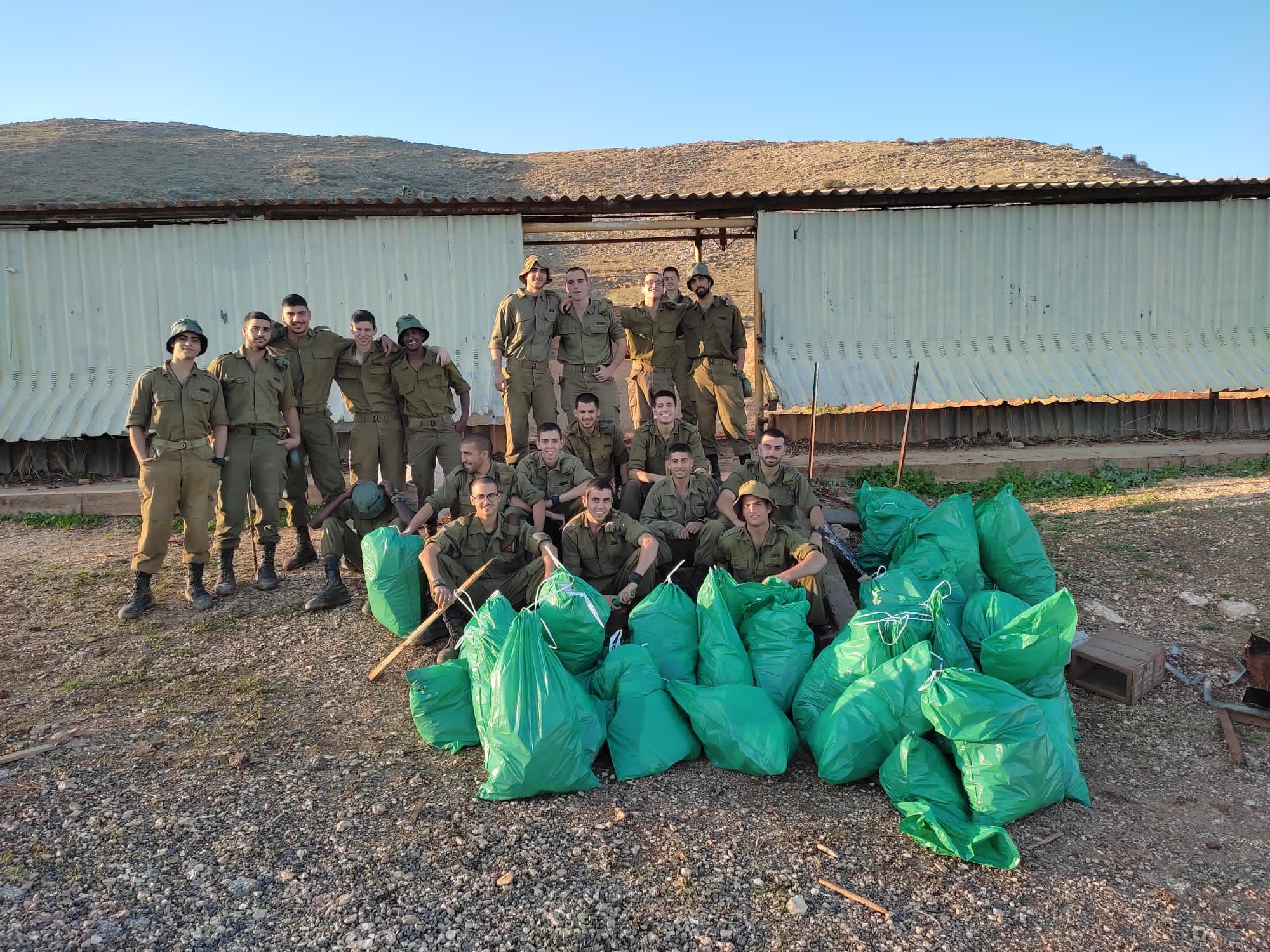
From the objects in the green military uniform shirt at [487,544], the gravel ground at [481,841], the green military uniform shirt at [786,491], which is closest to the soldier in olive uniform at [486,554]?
the green military uniform shirt at [487,544]

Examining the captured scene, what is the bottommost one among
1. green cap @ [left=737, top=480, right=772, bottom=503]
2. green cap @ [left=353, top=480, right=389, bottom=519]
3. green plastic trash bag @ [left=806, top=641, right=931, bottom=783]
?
green plastic trash bag @ [left=806, top=641, right=931, bottom=783]

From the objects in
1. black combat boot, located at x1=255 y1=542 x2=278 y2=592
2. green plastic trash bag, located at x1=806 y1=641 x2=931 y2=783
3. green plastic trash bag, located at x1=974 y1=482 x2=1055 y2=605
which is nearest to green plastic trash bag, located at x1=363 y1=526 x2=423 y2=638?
black combat boot, located at x1=255 y1=542 x2=278 y2=592

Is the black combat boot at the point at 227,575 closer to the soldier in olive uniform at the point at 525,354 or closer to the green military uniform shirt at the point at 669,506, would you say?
the soldier in olive uniform at the point at 525,354

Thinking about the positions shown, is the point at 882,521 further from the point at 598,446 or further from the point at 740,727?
the point at 740,727

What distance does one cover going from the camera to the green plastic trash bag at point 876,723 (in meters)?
3.49

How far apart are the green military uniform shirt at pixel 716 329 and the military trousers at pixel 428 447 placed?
2.04 m

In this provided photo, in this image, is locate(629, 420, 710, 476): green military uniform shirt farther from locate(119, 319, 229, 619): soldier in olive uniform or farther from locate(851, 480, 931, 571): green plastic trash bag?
locate(119, 319, 229, 619): soldier in olive uniform

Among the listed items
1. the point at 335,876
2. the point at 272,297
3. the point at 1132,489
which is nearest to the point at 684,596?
the point at 335,876

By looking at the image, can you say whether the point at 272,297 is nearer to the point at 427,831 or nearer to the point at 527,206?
the point at 527,206

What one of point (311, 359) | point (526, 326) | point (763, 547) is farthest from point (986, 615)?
point (311, 359)

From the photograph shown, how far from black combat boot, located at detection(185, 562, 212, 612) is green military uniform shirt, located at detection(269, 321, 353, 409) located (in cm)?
120

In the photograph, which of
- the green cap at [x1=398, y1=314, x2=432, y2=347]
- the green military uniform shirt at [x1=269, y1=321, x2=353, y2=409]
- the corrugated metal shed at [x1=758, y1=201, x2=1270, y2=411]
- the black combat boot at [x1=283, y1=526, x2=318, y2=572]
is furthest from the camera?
the corrugated metal shed at [x1=758, y1=201, x2=1270, y2=411]

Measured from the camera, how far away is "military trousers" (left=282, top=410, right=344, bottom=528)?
6.04 metres

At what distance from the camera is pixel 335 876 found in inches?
117
